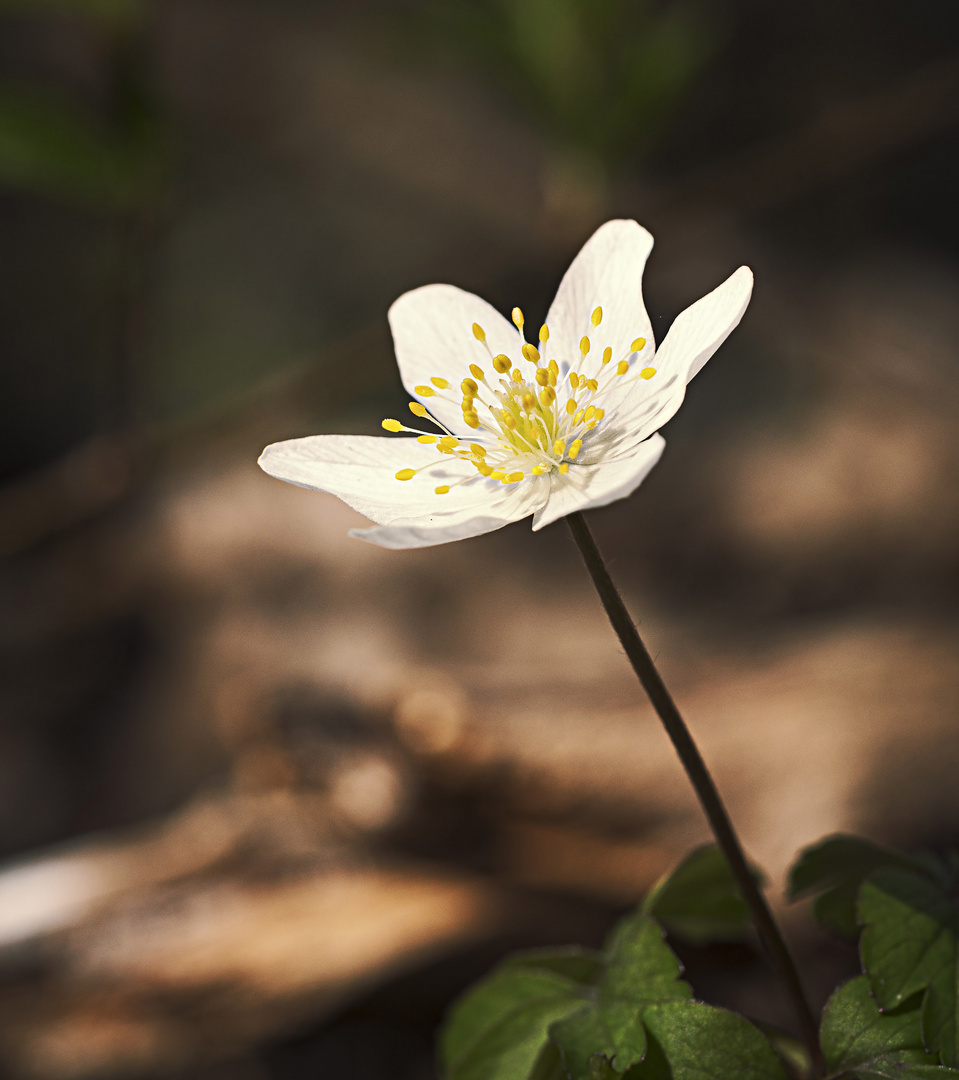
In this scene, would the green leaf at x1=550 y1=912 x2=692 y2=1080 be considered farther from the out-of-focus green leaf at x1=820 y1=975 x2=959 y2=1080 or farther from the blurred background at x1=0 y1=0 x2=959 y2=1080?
the blurred background at x1=0 y1=0 x2=959 y2=1080

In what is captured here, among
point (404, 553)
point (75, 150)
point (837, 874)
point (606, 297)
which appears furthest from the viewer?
→ point (404, 553)

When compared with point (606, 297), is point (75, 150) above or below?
above

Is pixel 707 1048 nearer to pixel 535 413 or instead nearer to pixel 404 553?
pixel 535 413

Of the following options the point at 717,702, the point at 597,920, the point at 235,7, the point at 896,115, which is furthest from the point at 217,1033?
the point at 235,7

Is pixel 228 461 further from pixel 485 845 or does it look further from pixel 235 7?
pixel 235 7

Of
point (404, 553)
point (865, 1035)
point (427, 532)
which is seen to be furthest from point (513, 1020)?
point (404, 553)

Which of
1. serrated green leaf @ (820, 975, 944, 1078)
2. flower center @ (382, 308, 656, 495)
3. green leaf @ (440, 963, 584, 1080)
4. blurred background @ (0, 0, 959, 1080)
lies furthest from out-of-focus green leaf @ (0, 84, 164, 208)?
serrated green leaf @ (820, 975, 944, 1078)
